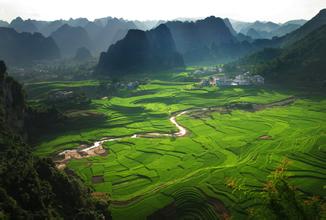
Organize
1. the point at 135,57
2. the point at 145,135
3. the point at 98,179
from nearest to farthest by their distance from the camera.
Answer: the point at 98,179
the point at 145,135
the point at 135,57

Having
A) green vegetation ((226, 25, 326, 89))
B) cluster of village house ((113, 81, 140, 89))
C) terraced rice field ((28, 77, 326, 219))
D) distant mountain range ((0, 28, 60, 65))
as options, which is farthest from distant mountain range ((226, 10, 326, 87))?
Answer: distant mountain range ((0, 28, 60, 65))

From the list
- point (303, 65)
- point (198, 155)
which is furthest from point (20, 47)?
point (198, 155)

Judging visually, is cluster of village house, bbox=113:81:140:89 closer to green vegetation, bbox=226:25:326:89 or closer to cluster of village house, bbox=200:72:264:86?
cluster of village house, bbox=200:72:264:86

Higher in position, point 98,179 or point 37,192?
point 37,192

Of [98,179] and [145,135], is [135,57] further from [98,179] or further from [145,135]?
[98,179]

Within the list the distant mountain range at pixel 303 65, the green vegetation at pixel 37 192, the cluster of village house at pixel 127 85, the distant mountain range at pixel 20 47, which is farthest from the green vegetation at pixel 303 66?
the distant mountain range at pixel 20 47

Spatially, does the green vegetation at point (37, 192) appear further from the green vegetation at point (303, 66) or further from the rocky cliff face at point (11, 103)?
the green vegetation at point (303, 66)

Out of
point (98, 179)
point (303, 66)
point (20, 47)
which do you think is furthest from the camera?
point (20, 47)
